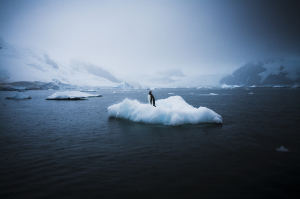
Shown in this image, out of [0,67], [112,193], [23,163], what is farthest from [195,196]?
[0,67]

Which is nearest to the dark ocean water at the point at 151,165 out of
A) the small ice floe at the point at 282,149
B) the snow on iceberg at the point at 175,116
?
the small ice floe at the point at 282,149

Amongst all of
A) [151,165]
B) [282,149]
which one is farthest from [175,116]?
[151,165]

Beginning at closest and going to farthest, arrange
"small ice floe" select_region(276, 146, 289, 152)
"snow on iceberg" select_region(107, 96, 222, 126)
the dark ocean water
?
1. the dark ocean water
2. "small ice floe" select_region(276, 146, 289, 152)
3. "snow on iceberg" select_region(107, 96, 222, 126)

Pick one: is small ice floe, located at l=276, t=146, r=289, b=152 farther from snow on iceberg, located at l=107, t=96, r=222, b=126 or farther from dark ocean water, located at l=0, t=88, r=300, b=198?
snow on iceberg, located at l=107, t=96, r=222, b=126

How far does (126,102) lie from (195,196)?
1365cm

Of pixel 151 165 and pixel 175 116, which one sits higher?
pixel 175 116

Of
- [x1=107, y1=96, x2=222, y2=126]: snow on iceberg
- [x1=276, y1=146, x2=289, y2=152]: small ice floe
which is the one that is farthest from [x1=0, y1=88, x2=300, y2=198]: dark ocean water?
[x1=107, y1=96, x2=222, y2=126]: snow on iceberg

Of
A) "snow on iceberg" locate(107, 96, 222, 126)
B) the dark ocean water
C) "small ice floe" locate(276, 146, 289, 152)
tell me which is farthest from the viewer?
"snow on iceberg" locate(107, 96, 222, 126)

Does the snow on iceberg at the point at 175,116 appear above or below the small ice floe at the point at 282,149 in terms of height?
above

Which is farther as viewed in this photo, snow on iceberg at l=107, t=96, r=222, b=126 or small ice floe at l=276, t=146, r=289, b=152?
snow on iceberg at l=107, t=96, r=222, b=126

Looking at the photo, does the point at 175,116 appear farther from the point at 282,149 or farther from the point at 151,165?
the point at 151,165

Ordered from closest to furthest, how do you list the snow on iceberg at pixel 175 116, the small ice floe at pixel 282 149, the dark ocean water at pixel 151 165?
the dark ocean water at pixel 151 165
the small ice floe at pixel 282 149
the snow on iceberg at pixel 175 116

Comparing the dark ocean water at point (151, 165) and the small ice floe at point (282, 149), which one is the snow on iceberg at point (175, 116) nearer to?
the dark ocean water at point (151, 165)

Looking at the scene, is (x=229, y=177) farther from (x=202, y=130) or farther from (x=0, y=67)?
(x=0, y=67)
